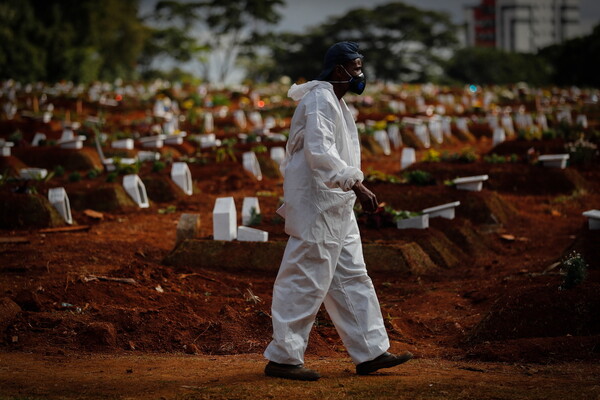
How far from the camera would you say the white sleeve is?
5871 millimetres

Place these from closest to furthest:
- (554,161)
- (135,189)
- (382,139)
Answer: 1. (135,189)
2. (554,161)
3. (382,139)

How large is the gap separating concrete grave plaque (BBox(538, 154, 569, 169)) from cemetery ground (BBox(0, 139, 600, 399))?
11.2ft

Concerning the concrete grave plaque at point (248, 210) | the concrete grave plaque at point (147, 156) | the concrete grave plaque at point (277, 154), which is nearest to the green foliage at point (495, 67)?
the concrete grave plaque at point (277, 154)

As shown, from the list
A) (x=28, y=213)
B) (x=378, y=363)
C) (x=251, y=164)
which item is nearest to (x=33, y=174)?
(x=28, y=213)

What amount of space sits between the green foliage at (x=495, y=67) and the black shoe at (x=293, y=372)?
58.3m

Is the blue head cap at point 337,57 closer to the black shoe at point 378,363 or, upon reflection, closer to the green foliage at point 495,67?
the black shoe at point 378,363

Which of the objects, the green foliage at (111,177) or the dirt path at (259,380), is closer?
the dirt path at (259,380)

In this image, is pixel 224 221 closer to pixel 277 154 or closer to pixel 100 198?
pixel 100 198

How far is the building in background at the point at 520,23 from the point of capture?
115125 millimetres

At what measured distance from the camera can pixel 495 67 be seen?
68062mm

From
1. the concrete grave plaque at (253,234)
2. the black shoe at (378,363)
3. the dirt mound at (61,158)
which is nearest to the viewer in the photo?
the black shoe at (378,363)

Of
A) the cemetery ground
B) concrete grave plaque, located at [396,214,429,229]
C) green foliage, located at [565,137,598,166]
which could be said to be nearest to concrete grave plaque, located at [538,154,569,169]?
green foliage, located at [565,137,598,166]

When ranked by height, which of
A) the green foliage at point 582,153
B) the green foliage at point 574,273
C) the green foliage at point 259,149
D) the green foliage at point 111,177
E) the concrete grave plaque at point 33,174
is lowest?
the green foliage at point 582,153

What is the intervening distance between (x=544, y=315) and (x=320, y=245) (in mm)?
2341
